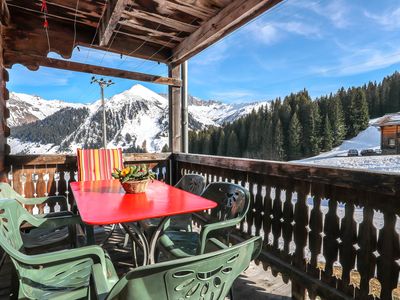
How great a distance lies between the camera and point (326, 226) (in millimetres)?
1797

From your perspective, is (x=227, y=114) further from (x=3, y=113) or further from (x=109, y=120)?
(x=3, y=113)

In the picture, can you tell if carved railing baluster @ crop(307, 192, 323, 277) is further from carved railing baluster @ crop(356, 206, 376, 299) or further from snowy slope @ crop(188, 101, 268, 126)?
snowy slope @ crop(188, 101, 268, 126)

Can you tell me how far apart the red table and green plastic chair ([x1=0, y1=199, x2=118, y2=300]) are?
0.19 metres

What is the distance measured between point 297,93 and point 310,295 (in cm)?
972

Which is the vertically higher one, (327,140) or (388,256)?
(327,140)

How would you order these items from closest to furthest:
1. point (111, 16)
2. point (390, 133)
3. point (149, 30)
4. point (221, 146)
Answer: point (111, 16)
point (149, 30)
point (390, 133)
point (221, 146)

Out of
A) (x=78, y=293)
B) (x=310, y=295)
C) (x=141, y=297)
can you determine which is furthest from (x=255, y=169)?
(x=141, y=297)

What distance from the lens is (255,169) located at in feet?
7.93

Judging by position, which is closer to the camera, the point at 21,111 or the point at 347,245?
the point at 347,245

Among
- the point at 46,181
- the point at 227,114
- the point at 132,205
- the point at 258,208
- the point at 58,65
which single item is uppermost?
the point at 227,114

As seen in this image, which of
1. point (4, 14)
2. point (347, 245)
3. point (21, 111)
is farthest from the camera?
point (21, 111)

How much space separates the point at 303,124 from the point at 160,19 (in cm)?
771

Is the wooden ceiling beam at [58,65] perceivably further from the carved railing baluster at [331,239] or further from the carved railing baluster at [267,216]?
the carved railing baluster at [331,239]

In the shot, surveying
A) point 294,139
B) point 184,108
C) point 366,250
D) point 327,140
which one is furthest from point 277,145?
point 366,250
